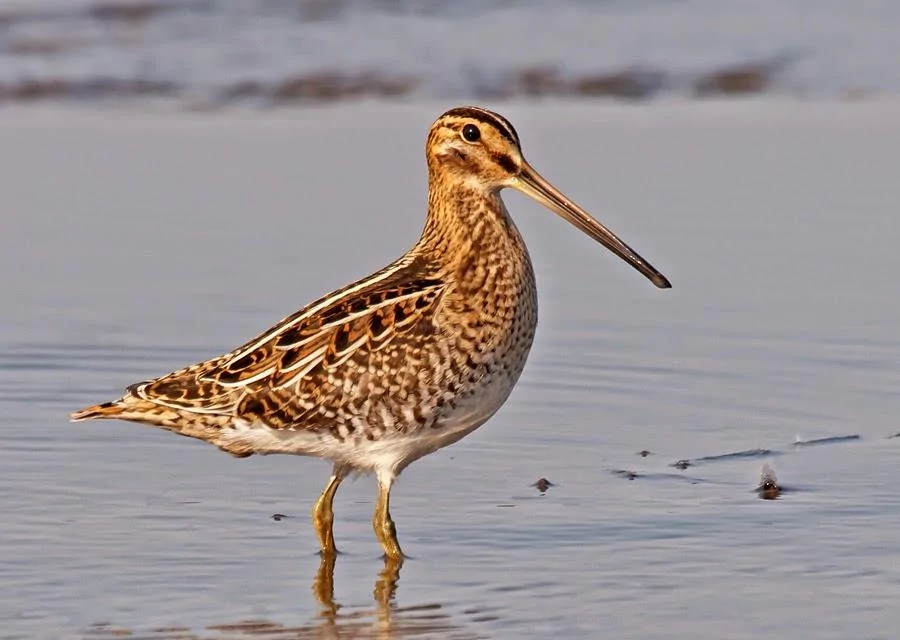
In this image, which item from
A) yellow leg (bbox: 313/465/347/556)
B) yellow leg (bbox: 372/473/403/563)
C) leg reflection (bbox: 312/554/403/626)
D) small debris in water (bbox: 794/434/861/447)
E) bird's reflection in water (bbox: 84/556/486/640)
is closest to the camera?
bird's reflection in water (bbox: 84/556/486/640)

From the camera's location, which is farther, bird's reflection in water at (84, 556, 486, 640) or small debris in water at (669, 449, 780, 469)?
small debris in water at (669, 449, 780, 469)

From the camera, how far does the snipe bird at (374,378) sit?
7500 millimetres

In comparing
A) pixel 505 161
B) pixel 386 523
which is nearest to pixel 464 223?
pixel 505 161

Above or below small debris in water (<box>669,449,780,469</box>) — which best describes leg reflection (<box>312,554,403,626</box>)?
below

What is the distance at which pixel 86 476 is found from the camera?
330 inches

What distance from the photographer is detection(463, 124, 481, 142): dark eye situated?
795cm

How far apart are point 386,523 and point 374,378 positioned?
550 mm

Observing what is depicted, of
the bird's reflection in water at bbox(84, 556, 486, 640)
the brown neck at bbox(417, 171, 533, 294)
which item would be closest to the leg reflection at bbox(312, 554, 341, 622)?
the bird's reflection in water at bbox(84, 556, 486, 640)

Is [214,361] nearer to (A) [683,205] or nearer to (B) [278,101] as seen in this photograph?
(A) [683,205]

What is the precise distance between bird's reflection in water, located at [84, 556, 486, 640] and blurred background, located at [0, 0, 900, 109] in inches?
330

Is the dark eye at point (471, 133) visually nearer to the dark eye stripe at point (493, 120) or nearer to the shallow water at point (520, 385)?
the dark eye stripe at point (493, 120)

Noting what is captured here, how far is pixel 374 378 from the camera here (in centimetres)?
752

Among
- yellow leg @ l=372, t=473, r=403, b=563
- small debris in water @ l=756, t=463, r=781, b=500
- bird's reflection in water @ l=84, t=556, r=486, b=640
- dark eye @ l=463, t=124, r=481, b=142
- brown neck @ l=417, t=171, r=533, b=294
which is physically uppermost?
dark eye @ l=463, t=124, r=481, b=142

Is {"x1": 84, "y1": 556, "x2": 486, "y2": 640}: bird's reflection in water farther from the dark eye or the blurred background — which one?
the blurred background
